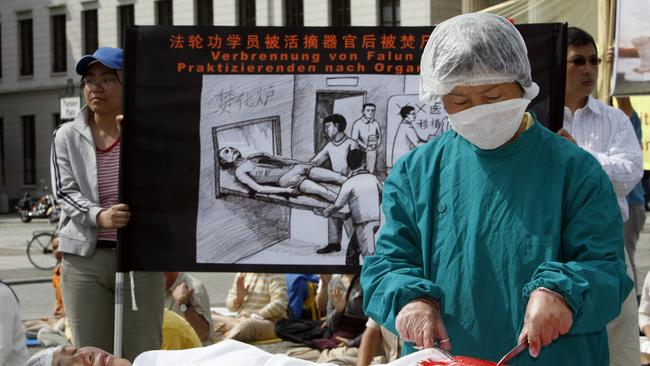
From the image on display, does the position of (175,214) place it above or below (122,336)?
above

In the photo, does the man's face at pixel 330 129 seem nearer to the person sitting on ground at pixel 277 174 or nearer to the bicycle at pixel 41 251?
the person sitting on ground at pixel 277 174

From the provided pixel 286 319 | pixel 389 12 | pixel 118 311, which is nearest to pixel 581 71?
pixel 118 311

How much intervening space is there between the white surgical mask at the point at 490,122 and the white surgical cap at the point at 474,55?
0.06 meters

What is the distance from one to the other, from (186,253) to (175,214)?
182 millimetres

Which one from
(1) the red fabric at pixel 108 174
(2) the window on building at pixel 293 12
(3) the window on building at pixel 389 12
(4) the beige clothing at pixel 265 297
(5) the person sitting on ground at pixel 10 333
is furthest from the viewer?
(2) the window on building at pixel 293 12

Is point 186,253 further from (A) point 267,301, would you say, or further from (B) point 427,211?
(A) point 267,301

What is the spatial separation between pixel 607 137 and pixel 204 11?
45.9 m

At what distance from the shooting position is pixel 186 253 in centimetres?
495

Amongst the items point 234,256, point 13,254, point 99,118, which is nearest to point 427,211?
point 234,256

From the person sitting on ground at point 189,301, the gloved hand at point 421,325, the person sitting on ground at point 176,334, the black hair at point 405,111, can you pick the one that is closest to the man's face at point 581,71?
the black hair at point 405,111

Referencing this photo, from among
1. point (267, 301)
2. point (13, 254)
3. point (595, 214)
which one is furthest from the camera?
point (13, 254)

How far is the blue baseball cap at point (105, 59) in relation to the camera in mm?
5098

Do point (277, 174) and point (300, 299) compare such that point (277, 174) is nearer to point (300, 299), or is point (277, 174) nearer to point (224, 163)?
point (224, 163)

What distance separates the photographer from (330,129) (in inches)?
196
